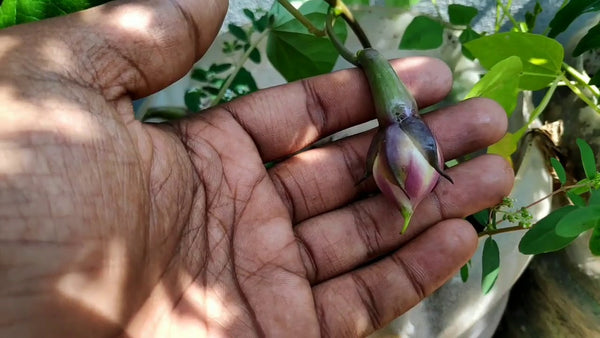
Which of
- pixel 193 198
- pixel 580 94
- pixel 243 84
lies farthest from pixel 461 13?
pixel 193 198

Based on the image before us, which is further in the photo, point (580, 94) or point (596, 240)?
point (580, 94)

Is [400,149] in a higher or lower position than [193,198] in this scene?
higher


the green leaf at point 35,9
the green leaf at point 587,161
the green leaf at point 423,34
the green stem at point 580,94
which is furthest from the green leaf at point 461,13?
the green leaf at point 35,9

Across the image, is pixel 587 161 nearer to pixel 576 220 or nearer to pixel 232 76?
pixel 576 220

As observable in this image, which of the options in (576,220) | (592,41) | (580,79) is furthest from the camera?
(580,79)

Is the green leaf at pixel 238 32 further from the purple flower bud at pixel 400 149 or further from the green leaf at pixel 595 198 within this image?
the green leaf at pixel 595 198

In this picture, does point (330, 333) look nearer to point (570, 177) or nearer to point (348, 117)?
point (348, 117)
